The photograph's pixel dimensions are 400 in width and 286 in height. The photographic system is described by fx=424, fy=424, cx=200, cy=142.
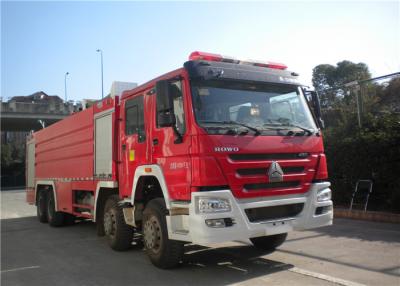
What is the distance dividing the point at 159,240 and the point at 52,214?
672 cm

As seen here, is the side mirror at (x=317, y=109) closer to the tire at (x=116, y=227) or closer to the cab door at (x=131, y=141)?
the cab door at (x=131, y=141)

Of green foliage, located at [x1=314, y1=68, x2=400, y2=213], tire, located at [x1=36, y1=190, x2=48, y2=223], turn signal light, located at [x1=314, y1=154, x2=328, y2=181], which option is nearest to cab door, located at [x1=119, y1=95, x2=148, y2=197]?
turn signal light, located at [x1=314, y1=154, x2=328, y2=181]

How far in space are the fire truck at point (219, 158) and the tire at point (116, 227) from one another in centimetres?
3

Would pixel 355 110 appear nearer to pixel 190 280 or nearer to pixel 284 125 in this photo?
pixel 284 125

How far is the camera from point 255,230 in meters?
5.62

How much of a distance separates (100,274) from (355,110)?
8351 mm

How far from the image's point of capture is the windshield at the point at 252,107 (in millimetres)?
5766

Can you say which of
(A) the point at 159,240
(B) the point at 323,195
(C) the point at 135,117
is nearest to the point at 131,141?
(C) the point at 135,117

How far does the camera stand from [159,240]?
630 centimetres

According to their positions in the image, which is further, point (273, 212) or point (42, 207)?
point (42, 207)

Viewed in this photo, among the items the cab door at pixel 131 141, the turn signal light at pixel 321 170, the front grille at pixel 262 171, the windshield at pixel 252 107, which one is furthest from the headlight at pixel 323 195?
the cab door at pixel 131 141

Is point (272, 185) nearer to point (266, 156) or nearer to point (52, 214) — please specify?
point (266, 156)

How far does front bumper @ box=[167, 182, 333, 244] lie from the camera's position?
5.37m

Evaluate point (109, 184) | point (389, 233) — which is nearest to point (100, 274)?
point (109, 184)
